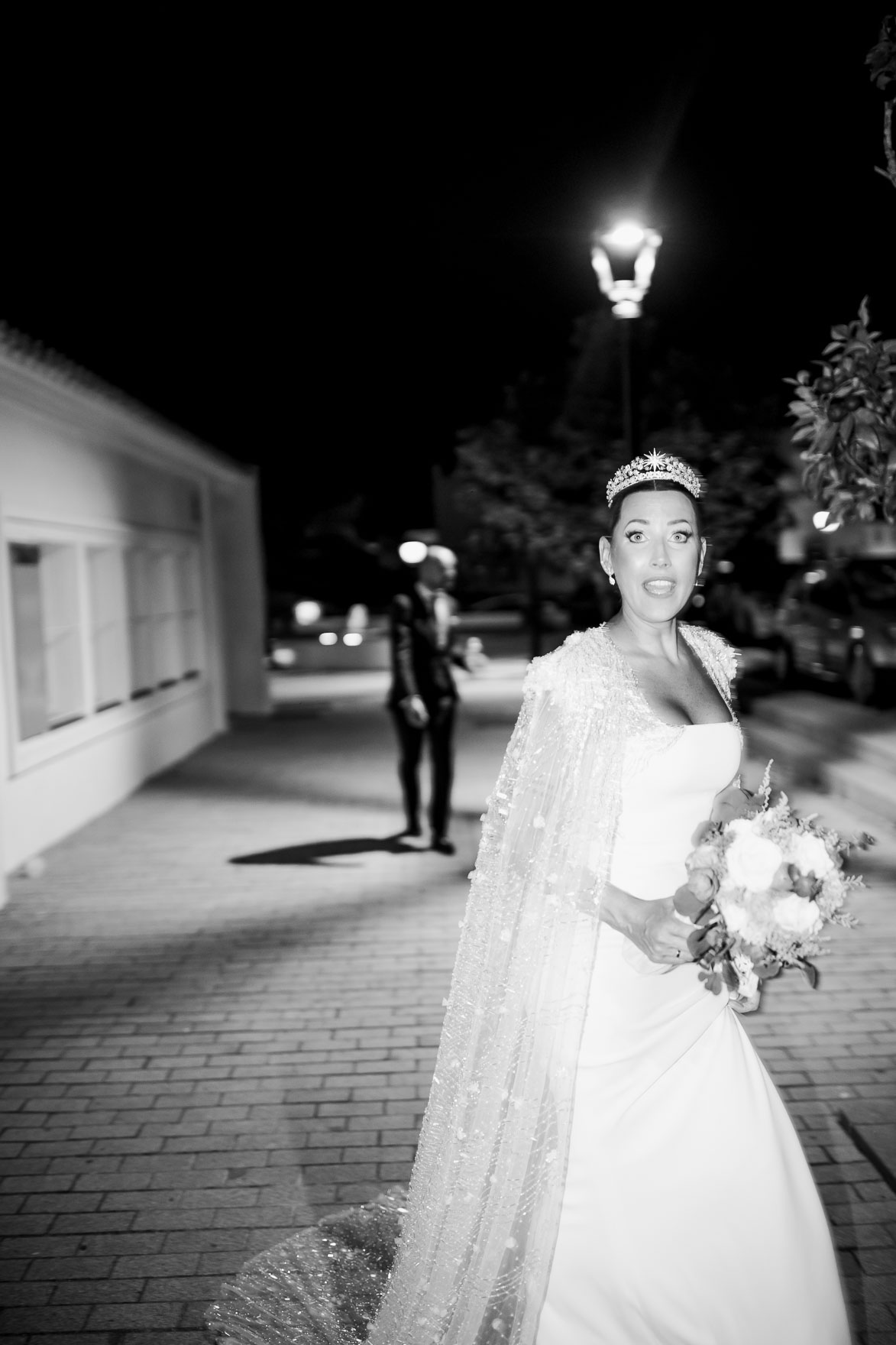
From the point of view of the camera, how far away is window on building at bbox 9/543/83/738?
32.7ft

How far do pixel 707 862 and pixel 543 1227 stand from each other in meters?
0.91

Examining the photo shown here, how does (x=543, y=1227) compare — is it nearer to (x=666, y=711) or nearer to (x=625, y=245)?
(x=666, y=711)

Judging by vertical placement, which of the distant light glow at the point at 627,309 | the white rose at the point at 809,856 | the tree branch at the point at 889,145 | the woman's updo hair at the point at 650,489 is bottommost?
the white rose at the point at 809,856

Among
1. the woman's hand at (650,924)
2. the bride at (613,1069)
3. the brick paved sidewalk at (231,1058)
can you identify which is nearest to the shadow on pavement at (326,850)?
the brick paved sidewalk at (231,1058)

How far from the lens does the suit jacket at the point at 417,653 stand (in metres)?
8.72

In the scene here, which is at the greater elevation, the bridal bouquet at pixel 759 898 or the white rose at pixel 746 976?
the bridal bouquet at pixel 759 898

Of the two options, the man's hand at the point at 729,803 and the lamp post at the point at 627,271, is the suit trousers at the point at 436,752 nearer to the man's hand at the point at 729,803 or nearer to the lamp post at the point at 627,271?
the lamp post at the point at 627,271

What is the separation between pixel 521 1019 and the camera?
2.68m

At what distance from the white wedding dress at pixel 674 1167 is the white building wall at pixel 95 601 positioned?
19.6 feet

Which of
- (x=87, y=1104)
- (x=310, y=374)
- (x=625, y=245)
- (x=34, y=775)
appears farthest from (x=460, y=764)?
(x=310, y=374)

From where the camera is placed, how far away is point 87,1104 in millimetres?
4781

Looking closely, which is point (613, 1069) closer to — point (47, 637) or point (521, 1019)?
point (521, 1019)

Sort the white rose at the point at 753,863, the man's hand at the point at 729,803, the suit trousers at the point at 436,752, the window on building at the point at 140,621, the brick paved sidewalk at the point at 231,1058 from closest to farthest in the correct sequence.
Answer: the white rose at the point at 753,863, the man's hand at the point at 729,803, the brick paved sidewalk at the point at 231,1058, the suit trousers at the point at 436,752, the window on building at the point at 140,621

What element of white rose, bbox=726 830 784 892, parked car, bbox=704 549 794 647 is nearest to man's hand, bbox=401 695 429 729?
white rose, bbox=726 830 784 892
